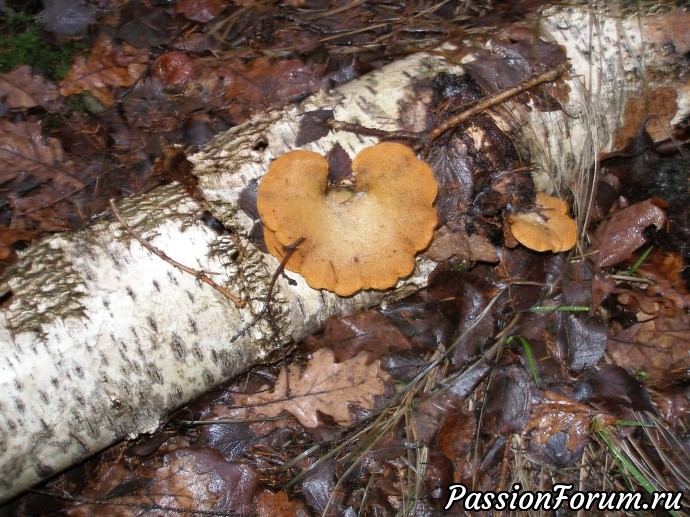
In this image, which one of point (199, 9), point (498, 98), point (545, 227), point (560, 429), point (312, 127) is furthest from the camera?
point (199, 9)

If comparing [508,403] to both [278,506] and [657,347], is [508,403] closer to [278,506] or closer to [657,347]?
[657,347]

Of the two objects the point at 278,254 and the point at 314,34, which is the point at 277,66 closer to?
the point at 314,34

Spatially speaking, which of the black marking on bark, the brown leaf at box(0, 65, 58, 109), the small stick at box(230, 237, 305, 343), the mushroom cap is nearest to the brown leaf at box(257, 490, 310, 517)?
the small stick at box(230, 237, 305, 343)

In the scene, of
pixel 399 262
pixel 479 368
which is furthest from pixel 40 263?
pixel 479 368

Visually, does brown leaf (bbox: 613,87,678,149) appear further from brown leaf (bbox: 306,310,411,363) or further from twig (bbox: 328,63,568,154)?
brown leaf (bbox: 306,310,411,363)

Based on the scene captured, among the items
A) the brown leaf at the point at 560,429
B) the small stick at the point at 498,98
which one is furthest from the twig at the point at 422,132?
the brown leaf at the point at 560,429

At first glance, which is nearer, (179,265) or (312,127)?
(179,265)

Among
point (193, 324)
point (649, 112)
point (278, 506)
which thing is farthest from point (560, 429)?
point (193, 324)

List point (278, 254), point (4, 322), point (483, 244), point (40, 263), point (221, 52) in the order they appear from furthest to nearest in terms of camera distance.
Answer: point (221, 52) → point (483, 244) → point (278, 254) → point (40, 263) → point (4, 322)
